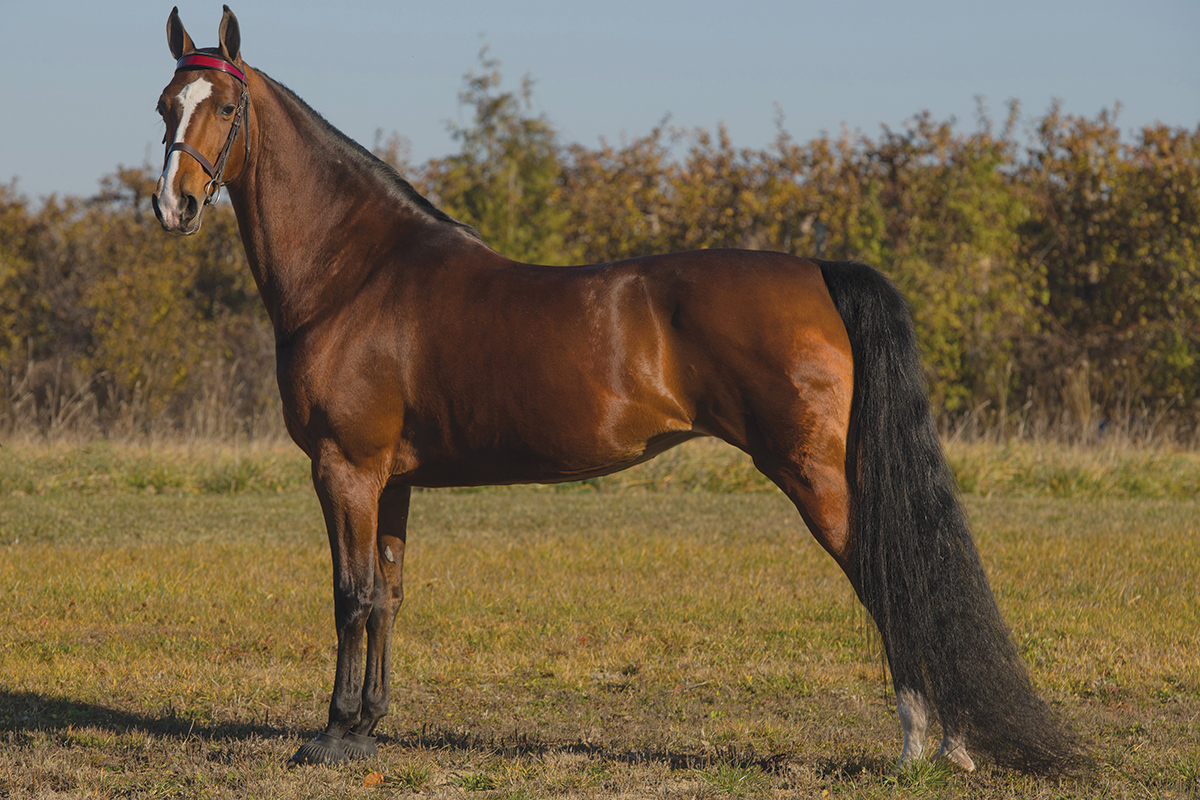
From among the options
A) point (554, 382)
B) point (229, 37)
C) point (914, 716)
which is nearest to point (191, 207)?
point (229, 37)

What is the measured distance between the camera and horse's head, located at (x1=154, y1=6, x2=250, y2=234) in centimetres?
380

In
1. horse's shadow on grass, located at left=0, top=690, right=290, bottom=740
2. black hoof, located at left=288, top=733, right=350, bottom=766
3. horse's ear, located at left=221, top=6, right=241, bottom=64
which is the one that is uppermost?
horse's ear, located at left=221, top=6, right=241, bottom=64

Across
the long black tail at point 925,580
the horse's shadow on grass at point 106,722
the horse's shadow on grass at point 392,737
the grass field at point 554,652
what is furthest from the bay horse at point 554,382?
the horse's shadow on grass at point 106,722

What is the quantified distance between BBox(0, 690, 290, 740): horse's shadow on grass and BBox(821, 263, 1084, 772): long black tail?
2.49 m

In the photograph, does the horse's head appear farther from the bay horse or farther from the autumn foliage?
the autumn foliage

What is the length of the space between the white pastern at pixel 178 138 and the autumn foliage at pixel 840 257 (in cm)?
966

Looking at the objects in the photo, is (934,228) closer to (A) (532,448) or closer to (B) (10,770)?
(A) (532,448)

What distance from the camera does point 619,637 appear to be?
18.9ft

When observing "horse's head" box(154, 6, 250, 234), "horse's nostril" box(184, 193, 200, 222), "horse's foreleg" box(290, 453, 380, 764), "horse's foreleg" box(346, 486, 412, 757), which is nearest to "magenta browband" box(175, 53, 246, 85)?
"horse's head" box(154, 6, 250, 234)

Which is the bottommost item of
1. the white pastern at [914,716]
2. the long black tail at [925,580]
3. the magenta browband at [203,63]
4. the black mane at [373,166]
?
the white pastern at [914,716]

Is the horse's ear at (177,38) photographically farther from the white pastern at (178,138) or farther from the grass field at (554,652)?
the grass field at (554,652)

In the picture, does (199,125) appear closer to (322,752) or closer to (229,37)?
(229,37)

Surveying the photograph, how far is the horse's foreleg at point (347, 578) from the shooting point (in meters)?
3.88

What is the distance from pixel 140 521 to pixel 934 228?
37.6ft
